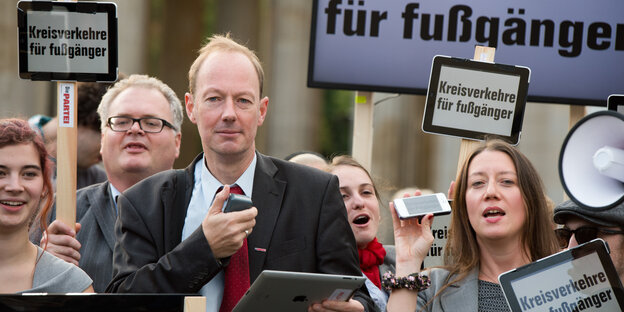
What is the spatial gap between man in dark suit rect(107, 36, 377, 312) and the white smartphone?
43 cm

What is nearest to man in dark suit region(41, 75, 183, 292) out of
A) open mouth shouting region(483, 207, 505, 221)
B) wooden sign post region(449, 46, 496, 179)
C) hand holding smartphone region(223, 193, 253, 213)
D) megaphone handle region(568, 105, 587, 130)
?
hand holding smartphone region(223, 193, 253, 213)

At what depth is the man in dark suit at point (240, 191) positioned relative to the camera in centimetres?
462

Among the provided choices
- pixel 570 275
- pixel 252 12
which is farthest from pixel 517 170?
pixel 252 12

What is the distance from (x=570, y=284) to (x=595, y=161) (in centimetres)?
57

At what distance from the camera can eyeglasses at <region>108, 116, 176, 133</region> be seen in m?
6.09

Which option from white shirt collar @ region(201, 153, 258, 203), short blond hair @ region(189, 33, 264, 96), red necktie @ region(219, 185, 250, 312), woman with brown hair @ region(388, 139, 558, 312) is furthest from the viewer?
woman with brown hair @ region(388, 139, 558, 312)

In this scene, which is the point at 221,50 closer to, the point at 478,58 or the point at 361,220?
the point at 361,220

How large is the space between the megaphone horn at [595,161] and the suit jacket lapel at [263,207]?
51.2 inches

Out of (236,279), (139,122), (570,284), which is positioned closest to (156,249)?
(236,279)

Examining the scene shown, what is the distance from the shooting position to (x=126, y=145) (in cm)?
606

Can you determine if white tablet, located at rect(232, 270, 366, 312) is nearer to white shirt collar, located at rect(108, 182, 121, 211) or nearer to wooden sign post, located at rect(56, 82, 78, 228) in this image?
wooden sign post, located at rect(56, 82, 78, 228)

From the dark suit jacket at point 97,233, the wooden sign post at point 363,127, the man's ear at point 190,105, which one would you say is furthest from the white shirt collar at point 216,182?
the wooden sign post at point 363,127

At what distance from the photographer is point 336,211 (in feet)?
15.6

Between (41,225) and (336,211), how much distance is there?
1.48 metres
